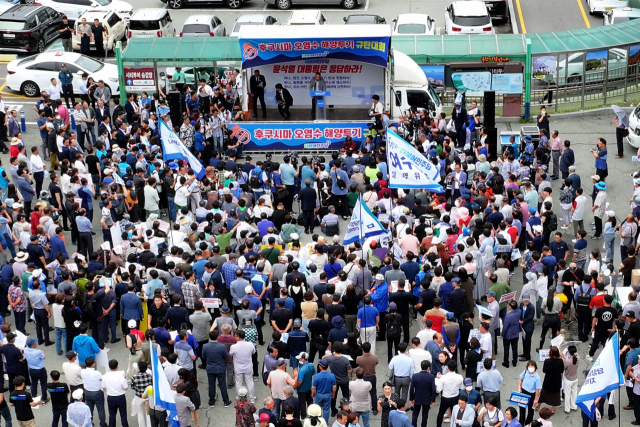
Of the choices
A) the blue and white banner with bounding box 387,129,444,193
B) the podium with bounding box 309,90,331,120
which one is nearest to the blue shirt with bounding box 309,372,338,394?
the blue and white banner with bounding box 387,129,444,193

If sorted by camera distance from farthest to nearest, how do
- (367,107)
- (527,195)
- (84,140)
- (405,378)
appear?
(367,107)
(84,140)
(527,195)
(405,378)

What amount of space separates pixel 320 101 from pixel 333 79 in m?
1.21

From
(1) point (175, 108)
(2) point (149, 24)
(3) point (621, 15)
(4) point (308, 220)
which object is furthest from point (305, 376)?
(3) point (621, 15)

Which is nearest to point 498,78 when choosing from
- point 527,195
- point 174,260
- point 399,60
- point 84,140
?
point 399,60

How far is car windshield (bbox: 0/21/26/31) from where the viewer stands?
3634 cm

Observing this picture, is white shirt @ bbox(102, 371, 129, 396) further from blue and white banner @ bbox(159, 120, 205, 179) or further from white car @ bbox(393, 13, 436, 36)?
white car @ bbox(393, 13, 436, 36)

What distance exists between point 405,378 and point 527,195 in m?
7.01

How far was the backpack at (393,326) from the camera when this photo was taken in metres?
18.9

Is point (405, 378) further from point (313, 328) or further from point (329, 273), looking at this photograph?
point (329, 273)

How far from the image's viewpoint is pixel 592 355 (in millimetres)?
19719

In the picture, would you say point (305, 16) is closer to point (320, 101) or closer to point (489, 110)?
point (320, 101)

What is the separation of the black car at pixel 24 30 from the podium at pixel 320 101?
1174cm

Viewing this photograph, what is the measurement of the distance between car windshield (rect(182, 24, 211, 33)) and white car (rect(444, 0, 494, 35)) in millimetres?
8475

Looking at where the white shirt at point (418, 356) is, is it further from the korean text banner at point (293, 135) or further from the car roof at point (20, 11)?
the car roof at point (20, 11)
